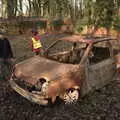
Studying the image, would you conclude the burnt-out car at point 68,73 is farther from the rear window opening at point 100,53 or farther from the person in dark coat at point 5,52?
the person in dark coat at point 5,52

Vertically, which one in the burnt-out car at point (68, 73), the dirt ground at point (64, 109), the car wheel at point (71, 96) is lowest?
the dirt ground at point (64, 109)

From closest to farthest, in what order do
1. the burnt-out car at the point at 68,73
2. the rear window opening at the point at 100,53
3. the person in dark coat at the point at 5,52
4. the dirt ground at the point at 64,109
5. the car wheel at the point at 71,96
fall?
1. the dirt ground at the point at 64,109
2. the burnt-out car at the point at 68,73
3. the car wheel at the point at 71,96
4. the rear window opening at the point at 100,53
5. the person in dark coat at the point at 5,52

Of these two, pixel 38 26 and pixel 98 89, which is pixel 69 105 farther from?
pixel 38 26

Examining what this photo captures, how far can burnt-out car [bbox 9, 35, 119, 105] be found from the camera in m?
6.42

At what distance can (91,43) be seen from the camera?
757 cm

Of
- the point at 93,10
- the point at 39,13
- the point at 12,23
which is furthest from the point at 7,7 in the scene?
the point at 39,13

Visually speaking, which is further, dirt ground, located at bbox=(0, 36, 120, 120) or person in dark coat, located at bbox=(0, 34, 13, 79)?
person in dark coat, located at bbox=(0, 34, 13, 79)

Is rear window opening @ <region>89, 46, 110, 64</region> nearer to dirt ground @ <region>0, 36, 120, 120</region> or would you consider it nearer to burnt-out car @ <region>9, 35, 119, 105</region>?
burnt-out car @ <region>9, 35, 119, 105</region>

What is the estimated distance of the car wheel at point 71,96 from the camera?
6.64 meters

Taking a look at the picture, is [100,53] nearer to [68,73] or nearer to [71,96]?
[68,73]

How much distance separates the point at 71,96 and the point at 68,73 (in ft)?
1.99

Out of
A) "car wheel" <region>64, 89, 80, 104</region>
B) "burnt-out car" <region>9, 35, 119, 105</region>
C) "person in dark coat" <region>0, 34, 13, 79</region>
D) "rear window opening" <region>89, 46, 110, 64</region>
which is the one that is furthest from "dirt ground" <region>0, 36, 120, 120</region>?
"person in dark coat" <region>0, 34, 13, 79</region>

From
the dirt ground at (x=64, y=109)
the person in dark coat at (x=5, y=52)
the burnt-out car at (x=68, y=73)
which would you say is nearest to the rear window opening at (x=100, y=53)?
the burnt-out car at (x=68, y=73)

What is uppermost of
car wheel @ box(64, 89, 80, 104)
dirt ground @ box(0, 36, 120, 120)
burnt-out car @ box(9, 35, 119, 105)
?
burnt-out car @ box(9, 35, 119, 105)
